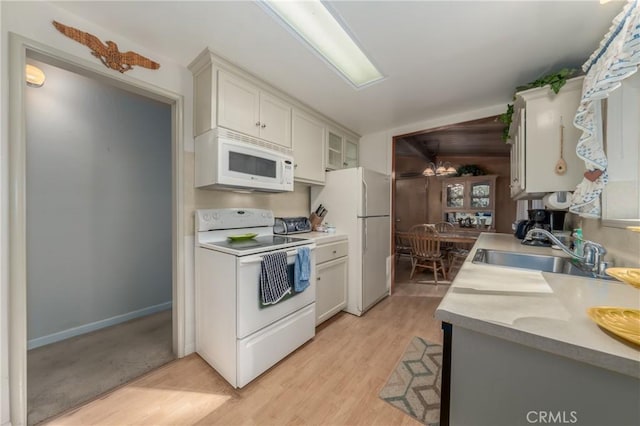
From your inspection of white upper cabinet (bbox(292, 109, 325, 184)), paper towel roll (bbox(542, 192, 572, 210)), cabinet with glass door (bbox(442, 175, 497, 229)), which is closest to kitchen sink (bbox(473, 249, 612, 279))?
paper towel roll (bbox(542, 192, 572, 210))

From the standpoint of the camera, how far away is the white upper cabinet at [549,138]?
56.7 inches

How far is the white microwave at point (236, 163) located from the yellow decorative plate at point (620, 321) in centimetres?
182

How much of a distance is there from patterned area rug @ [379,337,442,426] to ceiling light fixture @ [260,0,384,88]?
2300mm

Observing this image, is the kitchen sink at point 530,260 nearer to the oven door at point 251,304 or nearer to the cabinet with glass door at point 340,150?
the oven door at point 251,304

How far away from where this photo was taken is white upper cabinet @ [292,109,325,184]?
2.42m

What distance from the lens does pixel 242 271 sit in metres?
1.47

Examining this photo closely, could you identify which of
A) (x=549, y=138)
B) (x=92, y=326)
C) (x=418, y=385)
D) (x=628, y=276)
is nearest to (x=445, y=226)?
(x=549, y=138)

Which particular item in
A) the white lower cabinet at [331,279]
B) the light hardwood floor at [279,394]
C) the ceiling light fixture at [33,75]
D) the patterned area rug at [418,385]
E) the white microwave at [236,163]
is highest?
the ceiling light fixture at [33,75]

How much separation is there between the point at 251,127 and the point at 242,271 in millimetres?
1190

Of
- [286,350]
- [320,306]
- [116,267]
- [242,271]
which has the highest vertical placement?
[242,271]

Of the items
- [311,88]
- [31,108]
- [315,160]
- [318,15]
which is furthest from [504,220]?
[31,108]

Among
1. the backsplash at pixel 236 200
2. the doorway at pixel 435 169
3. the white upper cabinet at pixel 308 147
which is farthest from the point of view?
the doorway at pixel 435 169

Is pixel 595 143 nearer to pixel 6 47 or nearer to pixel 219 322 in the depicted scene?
pixel 219 322

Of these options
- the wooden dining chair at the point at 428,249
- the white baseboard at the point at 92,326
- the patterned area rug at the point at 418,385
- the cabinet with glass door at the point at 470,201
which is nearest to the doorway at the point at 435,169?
the cabinet with glass door at the point at 470,201
